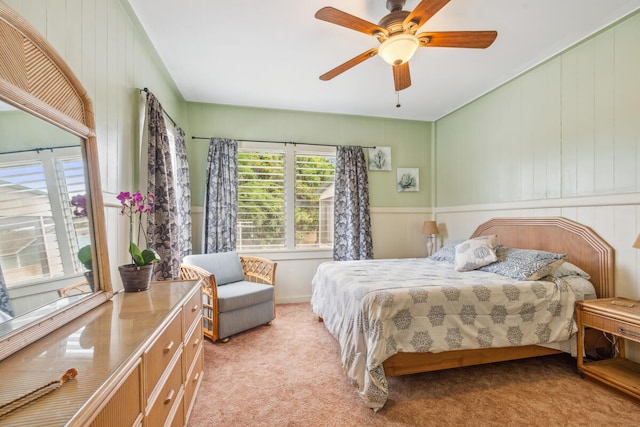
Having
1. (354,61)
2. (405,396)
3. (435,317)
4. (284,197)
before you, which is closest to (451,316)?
(435,317)

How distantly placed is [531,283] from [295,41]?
2.84m

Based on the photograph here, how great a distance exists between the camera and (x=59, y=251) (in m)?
1.14

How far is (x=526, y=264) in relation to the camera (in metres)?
2.44

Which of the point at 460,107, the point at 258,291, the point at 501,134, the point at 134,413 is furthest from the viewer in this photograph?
the point at 460,107

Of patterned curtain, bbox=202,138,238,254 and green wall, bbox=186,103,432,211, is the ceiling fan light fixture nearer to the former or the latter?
green wall, bbox=186,103,432,211

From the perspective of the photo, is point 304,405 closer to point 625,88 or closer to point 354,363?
point 354,363

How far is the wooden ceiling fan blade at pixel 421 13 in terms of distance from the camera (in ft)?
5.27

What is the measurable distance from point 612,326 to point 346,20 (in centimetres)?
271

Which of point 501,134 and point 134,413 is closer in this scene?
point 134,413

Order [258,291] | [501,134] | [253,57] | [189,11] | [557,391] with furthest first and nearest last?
[501,134]
[258,291]
[253,57]
[189,11]
[557,391]

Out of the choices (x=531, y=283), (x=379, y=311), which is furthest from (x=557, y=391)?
(x=379, y=311)

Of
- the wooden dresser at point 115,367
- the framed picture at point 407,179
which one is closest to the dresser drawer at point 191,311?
the wooden dresser at point 115,367

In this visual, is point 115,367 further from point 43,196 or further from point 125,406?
point 43,196

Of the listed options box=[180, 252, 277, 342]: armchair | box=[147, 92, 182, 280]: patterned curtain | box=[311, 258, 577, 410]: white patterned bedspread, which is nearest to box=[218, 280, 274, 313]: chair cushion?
box=[180, 252, 277, 342]: armchair
